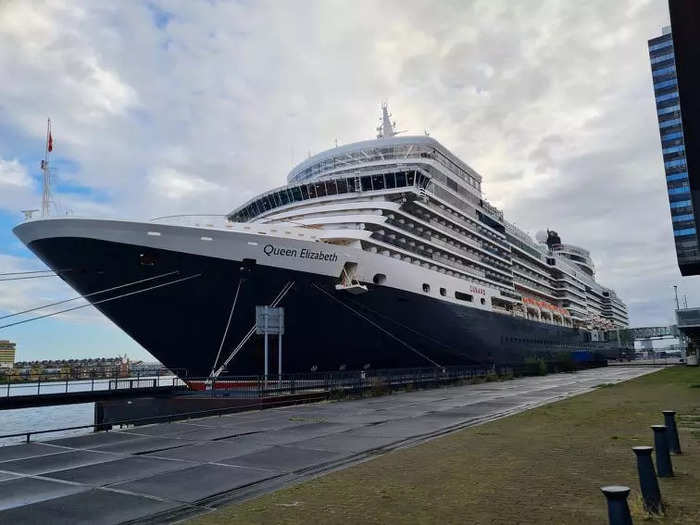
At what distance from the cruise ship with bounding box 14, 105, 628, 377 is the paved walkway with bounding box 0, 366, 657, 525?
7.18 metres

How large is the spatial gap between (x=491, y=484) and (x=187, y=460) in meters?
5.06

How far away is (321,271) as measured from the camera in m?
23.0

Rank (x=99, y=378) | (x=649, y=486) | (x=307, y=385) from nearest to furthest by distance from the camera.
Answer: (x=649, y=486)
(x=307, y=385)
(x=99, y=378)

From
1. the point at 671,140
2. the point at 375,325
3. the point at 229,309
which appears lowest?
the point at 375,325

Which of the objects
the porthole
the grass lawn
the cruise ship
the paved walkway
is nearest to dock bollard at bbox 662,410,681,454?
the grass lawn

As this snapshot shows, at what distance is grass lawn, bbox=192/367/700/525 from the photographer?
548 cm

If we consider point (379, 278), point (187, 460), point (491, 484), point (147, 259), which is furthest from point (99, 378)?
point (491, 484)

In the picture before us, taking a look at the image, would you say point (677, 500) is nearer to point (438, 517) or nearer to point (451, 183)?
point (438, 517)

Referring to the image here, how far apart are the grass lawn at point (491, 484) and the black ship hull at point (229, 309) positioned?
12.6 meters

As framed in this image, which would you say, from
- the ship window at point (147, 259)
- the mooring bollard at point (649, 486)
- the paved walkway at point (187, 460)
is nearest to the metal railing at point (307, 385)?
the paved walkway at point (187, 460)

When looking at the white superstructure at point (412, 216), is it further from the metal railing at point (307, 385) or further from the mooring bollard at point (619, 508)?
the mooring bollard at point (619, 508)

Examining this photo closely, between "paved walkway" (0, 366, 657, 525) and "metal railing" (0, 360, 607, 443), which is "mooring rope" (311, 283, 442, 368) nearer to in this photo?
"metal railing" (0, 360, 607, 443)

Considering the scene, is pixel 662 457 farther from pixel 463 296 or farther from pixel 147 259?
pixel 463 296

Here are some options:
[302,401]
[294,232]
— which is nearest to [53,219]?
[294,232]
